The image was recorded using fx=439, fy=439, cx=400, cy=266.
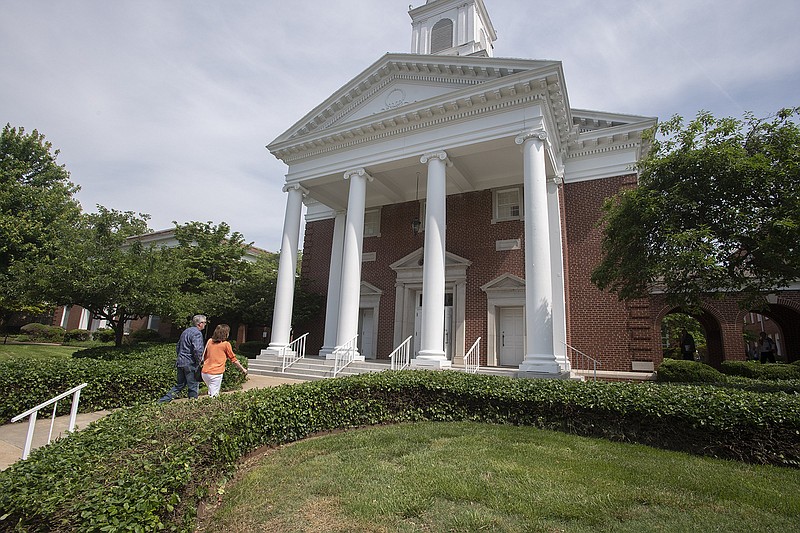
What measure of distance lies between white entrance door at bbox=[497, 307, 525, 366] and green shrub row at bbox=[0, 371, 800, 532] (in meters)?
8.16

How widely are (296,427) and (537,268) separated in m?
7.85

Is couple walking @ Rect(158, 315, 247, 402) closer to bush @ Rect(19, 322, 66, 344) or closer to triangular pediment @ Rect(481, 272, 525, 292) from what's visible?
triangular pediment @ Rect(481, 272, 525, 292)

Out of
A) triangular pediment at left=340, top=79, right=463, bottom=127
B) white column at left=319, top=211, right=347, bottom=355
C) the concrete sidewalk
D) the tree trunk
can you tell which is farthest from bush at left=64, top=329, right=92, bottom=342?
the concrete sidewalk

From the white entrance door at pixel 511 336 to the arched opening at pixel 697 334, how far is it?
503 centimetres

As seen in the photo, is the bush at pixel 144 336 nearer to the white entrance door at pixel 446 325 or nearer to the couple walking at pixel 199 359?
the white entrance door at pixel 446 325

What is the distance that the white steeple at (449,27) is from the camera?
1972 centimetres

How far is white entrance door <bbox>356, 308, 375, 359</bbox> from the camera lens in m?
18.8

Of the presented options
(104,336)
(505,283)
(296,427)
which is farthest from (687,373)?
(104,336)

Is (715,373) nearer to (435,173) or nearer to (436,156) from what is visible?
(435,173)

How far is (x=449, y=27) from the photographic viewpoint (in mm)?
20422

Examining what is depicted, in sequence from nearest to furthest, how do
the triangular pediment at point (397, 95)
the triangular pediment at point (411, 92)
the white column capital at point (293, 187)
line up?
the triangular pediment at point (411, 92)
the triangular pediment at point (397, 95)
the white column capital at point (293, 187)

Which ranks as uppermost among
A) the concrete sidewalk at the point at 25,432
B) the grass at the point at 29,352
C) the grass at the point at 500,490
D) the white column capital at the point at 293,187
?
the white column capital at the point at 293,187

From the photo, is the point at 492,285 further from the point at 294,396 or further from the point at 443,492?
the point at 443,492

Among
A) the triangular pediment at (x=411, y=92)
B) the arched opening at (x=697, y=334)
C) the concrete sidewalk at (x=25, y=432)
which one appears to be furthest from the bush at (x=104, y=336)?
the arched opening at (x=697, y=334)
